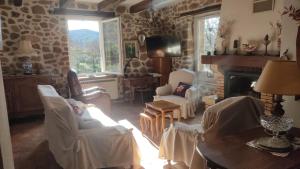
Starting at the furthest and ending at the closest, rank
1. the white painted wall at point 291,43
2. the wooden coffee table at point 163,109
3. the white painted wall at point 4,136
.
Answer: the wooden coffee table at point 163,109 < the white painted wall at point 291,43 < the white painted wall at point 4,136

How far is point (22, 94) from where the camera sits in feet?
14.5

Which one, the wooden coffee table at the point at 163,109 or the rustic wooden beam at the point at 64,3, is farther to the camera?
the rustic wooden beam at the point at 64,3

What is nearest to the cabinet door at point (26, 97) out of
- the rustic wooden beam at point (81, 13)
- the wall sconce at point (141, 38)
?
the rustic wooden beam at point (81, 13)

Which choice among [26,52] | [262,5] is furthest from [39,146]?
[262,5]

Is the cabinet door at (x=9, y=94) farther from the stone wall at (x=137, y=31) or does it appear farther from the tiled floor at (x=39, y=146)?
the stone wall at (x=137, y=31)

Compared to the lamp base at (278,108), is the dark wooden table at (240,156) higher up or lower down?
lower down

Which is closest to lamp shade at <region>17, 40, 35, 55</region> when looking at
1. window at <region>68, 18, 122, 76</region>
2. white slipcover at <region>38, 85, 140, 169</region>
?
window at <region>68, 18, 122, 76</region>

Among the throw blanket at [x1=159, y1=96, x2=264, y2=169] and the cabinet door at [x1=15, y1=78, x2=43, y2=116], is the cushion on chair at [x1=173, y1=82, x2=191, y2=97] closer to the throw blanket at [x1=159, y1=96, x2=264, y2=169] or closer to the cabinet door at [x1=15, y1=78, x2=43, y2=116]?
the throw blanket at [x1=159, y1=96, x2=264, y2=169]

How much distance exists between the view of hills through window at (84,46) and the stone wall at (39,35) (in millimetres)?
311

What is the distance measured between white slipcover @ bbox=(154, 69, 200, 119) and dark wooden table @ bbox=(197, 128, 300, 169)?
8.38 ft

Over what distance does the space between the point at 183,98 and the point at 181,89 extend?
0.86 ft

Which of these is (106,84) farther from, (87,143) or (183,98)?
(87,143)

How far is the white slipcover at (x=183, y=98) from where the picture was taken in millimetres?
4316

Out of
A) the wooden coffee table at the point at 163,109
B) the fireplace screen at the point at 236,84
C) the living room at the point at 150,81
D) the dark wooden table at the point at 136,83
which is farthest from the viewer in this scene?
the dark wooden table at the point at 136,83
